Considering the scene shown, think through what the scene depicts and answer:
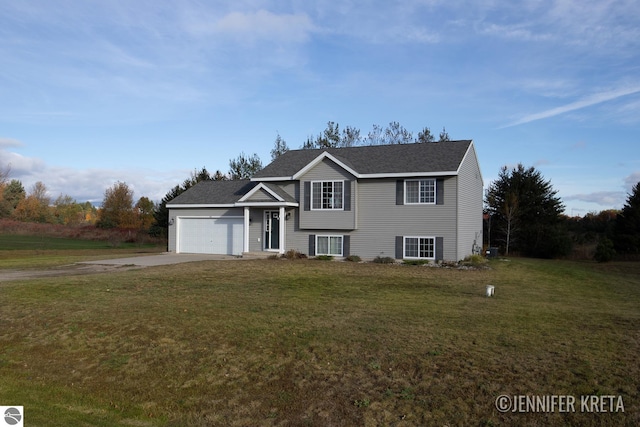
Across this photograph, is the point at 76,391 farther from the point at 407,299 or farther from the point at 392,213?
the point at 392,213

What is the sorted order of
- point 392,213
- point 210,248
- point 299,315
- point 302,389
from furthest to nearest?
point 210,248, point 392,213, point 299,315, point 302,389

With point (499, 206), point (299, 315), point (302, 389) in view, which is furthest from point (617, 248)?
point (302, 389)

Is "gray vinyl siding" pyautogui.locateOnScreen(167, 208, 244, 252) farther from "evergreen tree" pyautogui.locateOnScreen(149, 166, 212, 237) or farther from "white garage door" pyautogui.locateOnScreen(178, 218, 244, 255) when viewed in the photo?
"evergreen tree" pyautogui.locateOnScreen(149, 166, 212, 237)

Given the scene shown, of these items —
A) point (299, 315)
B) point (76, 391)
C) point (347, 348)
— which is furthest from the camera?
point (299, 315)

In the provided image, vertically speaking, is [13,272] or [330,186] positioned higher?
[330,186]

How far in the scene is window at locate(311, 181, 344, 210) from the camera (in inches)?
944

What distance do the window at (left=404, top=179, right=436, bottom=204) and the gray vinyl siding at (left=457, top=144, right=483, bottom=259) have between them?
1.28 meters

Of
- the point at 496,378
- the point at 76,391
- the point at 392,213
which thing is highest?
the point at 392,213

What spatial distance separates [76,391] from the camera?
733 cm

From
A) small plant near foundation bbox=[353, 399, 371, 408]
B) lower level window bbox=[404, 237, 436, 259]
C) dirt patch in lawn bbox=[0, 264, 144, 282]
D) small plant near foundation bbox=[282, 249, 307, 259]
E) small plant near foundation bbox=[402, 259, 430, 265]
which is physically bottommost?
small plant near foundation bbox=[353, 399, 371, 408]

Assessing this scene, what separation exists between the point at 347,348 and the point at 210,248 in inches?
823

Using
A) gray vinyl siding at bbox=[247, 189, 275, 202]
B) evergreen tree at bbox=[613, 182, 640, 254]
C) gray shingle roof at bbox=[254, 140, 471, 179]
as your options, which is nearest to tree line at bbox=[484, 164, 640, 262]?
evergreen tree at bbox=[613, 182, 640, 254]

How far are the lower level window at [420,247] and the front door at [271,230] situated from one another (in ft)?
23.2

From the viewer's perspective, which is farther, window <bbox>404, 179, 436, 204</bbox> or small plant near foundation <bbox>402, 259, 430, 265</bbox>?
window <bbox>404, 179, 436, 204</bbox>
